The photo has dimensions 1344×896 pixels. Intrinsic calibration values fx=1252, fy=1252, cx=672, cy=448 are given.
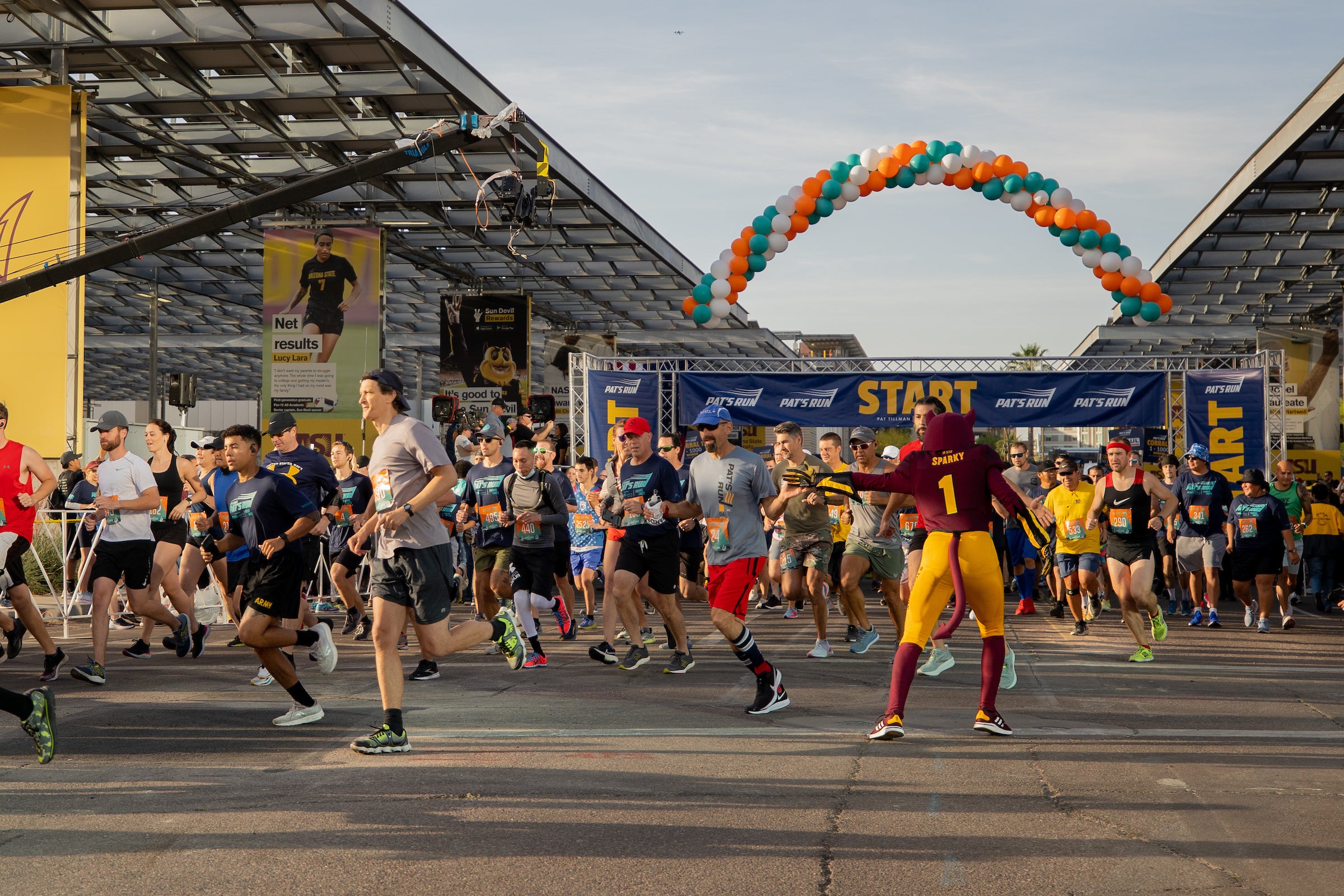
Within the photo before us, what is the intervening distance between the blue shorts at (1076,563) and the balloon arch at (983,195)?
6169mm

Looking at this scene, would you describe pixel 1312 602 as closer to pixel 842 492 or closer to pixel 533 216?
pixel 533 216

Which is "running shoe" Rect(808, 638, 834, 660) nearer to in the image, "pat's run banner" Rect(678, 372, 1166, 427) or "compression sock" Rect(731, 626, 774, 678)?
"compression sock" Rect(731, 626, 774, 678)

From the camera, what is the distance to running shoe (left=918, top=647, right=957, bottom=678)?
10.0 meters

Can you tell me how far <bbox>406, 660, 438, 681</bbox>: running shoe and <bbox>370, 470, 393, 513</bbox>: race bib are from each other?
324 centimetres

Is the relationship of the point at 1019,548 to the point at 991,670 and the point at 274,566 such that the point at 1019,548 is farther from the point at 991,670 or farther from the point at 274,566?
the point at 274,566

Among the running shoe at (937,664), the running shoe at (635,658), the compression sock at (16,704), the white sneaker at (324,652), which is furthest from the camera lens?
the running shoe at (635,658)

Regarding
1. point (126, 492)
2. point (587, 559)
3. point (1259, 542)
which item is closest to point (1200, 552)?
point (1259, 542)

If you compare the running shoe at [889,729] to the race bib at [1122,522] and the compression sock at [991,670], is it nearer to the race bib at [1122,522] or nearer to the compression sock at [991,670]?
the compression sock at [991,670]

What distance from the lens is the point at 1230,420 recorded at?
1920 cm

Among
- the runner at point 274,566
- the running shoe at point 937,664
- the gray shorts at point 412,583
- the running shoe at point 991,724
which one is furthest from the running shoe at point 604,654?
the running shoe at point 991,724

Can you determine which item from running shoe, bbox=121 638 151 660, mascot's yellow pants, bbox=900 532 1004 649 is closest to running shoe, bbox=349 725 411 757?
mascot's yellow pants, bbox=900 532 1004 649

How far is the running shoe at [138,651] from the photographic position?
37.0ft

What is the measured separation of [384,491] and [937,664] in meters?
5.19

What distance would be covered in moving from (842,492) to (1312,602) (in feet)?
51.2
